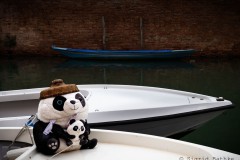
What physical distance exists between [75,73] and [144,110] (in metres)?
5.72

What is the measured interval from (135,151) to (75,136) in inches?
16.5

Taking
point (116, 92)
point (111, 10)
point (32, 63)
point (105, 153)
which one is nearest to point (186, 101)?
point (116, 92)

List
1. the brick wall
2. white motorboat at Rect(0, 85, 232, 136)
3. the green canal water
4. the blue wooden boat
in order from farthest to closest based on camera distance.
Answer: the brick wall, the blue wooden boat, the green canal water, white motorboat at Rect(0, 85, 232, 136)

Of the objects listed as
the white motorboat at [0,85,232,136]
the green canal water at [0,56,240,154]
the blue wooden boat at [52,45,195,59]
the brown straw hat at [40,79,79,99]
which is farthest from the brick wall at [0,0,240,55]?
the brown straw hat at [40,79,79,99]

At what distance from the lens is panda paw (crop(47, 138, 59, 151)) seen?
2.03m

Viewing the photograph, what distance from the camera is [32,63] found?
11.0 metres

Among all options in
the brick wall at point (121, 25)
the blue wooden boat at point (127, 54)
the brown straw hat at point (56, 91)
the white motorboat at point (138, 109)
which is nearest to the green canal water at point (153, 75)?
the blue wooden boat at point (127, 54)

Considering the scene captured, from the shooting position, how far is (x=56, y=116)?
2.11 m

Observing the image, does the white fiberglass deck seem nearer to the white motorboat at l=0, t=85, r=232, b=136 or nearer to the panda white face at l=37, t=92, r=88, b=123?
the panda white face at l=37, t=92, r=88, b=123

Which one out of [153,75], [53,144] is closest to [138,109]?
[53,144]

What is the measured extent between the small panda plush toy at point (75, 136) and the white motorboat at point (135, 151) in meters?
0.04

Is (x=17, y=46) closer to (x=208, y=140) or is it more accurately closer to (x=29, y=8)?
(x=29, y=8)

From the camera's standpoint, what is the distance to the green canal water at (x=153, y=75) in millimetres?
4699

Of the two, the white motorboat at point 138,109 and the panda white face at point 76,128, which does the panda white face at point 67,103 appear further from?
the white motorboat at point 138,109
